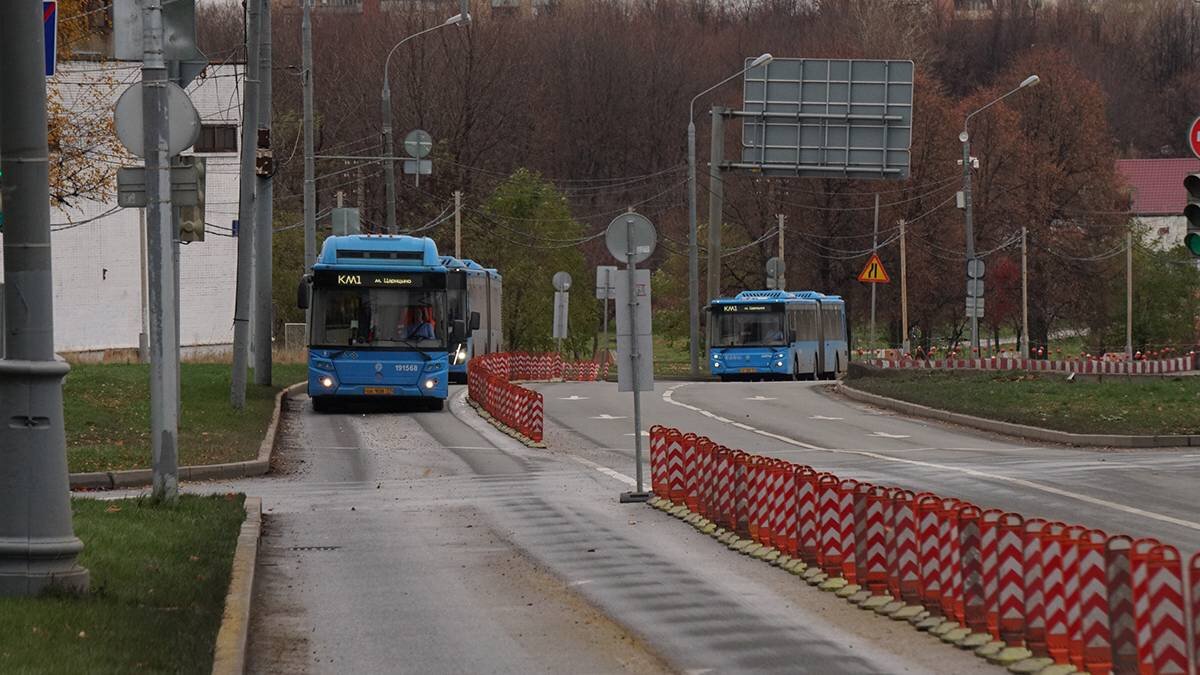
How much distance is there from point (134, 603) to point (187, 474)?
11.6 metres

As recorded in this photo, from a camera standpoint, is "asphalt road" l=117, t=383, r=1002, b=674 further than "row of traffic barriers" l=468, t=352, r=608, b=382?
No

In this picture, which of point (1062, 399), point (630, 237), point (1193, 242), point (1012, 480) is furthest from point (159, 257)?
point (1062, 399)

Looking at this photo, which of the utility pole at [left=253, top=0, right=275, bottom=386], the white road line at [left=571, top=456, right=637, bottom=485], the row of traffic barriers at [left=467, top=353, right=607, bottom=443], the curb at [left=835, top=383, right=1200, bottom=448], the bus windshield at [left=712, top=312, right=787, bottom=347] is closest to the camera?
the white road line at [left=571, top=456, right=637, bottom=485]

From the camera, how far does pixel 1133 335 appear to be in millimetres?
80750

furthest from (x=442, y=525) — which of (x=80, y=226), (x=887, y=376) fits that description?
(x=80, y=226)

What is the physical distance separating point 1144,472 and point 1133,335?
60.8m

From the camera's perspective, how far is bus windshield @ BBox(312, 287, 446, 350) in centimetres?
3400

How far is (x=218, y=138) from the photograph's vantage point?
62.6 meters

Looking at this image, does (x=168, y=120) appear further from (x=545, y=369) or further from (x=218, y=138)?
(x=218, y=138)

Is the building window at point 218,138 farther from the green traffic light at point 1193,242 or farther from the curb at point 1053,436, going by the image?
the green traffic light at point 1193,242

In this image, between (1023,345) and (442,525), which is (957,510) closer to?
(442,525)

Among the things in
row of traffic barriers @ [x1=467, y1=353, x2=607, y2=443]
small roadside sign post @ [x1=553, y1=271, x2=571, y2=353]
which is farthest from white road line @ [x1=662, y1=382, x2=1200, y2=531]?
small roadside sign post @ [x1=553, y1=271, x2=571, y2=353]

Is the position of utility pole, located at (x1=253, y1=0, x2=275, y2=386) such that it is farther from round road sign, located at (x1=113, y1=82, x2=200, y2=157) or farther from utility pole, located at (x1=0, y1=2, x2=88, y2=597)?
utility pole, located at (x1=0, y1=2, x2=88, y2=597)

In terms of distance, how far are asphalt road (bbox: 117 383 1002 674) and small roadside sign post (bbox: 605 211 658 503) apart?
132cm
